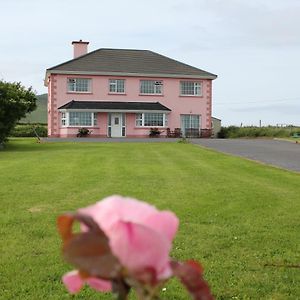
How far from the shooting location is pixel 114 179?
14492 millimetres

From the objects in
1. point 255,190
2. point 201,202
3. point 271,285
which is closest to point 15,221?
point 201,202

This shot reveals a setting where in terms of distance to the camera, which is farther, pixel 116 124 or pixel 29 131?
pixel 29 131

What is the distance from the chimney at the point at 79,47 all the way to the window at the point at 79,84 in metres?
4.54

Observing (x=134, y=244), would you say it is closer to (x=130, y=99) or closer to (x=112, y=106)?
(x=112, y=106)

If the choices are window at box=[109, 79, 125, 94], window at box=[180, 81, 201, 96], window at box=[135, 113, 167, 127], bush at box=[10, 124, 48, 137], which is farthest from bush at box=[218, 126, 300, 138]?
bush at box=[10, 124, 48, 137]

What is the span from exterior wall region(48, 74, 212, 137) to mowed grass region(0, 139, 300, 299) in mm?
29831

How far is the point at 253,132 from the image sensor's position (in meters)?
50.9

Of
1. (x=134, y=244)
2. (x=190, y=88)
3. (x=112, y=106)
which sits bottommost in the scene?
(x=134, y=244)

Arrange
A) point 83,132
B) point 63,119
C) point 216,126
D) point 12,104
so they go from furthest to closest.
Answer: point 216,126, point 63,119, point 83,132, point 12,104

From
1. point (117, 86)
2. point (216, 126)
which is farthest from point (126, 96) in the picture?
point (216, 126)

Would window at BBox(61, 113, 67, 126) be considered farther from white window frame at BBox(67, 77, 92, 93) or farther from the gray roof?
the gray roof

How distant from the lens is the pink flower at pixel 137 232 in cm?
96

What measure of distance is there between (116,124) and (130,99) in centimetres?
272

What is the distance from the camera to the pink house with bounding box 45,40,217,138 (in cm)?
4741
